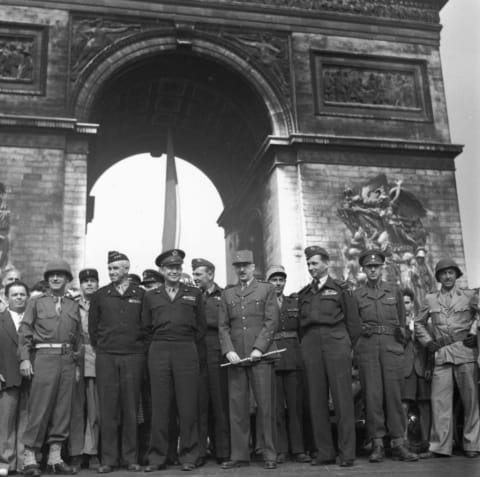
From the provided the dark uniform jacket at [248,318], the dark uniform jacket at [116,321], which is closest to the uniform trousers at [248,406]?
the dark uniform jacket at [248,318]

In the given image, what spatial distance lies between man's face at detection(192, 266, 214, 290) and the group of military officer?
0.41 metres

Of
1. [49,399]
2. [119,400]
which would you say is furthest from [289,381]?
[49,399]

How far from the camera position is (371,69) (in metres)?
15.7

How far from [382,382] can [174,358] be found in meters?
2.00

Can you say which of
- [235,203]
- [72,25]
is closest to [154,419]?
[72,25]

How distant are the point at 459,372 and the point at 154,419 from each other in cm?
305

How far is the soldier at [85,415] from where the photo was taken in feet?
20.2

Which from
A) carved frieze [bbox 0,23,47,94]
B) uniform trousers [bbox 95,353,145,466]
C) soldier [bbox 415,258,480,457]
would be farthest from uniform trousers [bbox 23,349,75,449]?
carved frieze [bbox 0,23,47,94]

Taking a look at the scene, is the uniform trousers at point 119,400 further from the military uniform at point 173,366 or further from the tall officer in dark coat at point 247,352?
the tall officer in dark coat at point 247,352

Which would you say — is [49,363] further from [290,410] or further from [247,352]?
[290,410]

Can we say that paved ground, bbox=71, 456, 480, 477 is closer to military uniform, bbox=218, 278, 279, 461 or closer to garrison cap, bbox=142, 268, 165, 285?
military uniform, bbox=218, 278, 279, 461

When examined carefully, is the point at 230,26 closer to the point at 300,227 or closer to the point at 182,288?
the point at 300,227

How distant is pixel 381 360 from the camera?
6.47m

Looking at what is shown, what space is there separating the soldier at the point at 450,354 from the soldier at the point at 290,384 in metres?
1.28
